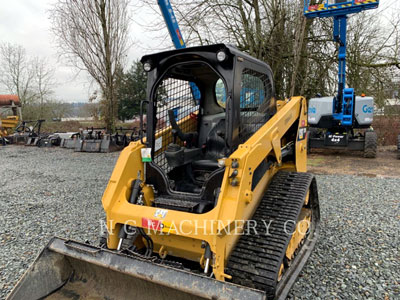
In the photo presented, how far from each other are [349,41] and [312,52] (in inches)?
62.0

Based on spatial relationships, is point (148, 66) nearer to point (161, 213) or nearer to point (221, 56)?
point (221, 56)

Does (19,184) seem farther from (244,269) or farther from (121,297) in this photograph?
(244,269)

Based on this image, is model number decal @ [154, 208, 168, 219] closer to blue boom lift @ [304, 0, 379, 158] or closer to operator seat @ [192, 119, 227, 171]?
operator seat @ [192, 119, 227, 171]

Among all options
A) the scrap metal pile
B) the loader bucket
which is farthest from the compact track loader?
the scrap metal pile

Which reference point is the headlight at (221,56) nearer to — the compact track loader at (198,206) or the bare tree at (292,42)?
the compact track loader at (198,206)

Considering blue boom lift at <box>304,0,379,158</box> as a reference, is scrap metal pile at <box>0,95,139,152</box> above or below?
below

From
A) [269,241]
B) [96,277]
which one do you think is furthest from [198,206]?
[96,277]

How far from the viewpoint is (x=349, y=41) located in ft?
36.3

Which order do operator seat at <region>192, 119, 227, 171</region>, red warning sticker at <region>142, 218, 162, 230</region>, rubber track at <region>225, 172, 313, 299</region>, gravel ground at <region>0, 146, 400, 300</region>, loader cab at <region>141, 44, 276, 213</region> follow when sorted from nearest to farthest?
rubber track at <region>225, 172, 313, 299</region> < red warning sticker at <region>142, 218, 162, 230</region> < loader cab at <region>141, 44, 276, 213</region> < gravel ground at <region>0, 146, 400, 300</region> < operator seat at <region>192, 119, 227, 171</region>

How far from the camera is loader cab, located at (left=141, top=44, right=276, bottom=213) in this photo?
2.63m

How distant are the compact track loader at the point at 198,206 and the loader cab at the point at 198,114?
1 cm

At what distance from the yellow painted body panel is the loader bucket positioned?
1.05 feet

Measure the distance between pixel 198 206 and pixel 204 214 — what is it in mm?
287

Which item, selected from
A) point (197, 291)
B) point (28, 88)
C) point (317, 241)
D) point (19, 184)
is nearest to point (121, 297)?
point (197, 291)
